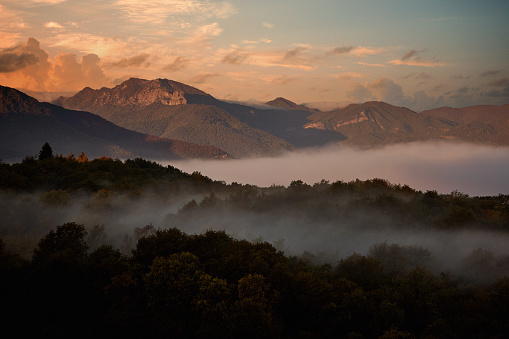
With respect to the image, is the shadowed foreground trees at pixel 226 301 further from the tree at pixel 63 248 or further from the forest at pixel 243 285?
the tree at pixel 63 248

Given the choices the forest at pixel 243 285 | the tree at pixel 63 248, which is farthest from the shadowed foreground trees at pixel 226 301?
the tree at pixel 63 248

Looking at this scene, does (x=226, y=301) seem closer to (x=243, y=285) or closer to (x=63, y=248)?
(x=243, y=285)

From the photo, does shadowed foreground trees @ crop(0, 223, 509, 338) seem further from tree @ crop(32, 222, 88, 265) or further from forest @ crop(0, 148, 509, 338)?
tree @ crop(32, 222, 88, 265)

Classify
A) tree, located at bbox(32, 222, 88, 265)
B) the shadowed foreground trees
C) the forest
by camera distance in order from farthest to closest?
tree, located at bbox(32, 222, 88, 265), the forest, the shadowed foreground trees

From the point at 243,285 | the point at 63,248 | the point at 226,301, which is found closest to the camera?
the point at 226,301

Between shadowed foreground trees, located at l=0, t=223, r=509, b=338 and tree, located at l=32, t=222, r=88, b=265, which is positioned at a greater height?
tree, located at l=32, t=222, r=88, b=265

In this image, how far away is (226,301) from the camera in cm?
3559

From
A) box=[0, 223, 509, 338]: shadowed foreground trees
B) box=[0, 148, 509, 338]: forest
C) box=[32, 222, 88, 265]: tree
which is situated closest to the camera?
box=[0, 223, 509, 338]: shadowed foreground trees

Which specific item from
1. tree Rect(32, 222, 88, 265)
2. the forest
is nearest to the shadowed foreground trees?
the forest

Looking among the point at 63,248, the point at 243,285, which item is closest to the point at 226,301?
the point at 243,285

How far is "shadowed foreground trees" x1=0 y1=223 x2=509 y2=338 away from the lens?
33856 mm

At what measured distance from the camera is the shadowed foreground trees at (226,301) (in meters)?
33.9

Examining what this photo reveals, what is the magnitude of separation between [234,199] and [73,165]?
150ft

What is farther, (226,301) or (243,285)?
(243,285)
